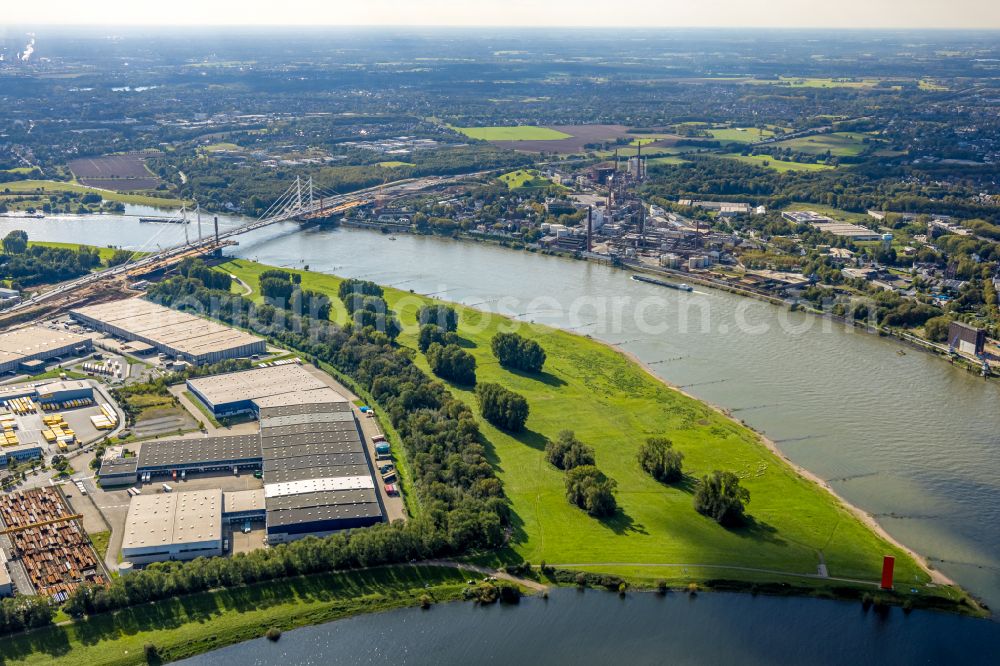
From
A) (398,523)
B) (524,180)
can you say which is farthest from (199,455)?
(524,180)

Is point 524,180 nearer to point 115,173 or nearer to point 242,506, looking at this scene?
point 115,173

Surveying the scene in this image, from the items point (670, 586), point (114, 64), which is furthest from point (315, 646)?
point (114, 64)

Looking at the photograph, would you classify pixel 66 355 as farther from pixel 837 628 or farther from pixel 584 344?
pixel 837 628

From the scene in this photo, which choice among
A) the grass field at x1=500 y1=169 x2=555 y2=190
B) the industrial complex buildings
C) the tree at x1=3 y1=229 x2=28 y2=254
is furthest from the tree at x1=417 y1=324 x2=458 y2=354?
the grass field at x1=500 y1=169 x2=555 y2=190

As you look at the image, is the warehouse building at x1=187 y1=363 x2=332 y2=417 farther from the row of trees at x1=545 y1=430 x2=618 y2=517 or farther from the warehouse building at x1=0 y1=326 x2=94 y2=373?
the row of trees at x1=545 y1=430 x2=618 y2=517

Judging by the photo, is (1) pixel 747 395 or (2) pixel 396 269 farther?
(2) pixel 396 269
